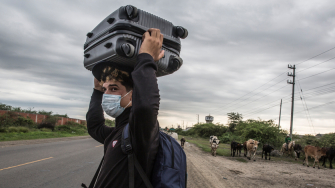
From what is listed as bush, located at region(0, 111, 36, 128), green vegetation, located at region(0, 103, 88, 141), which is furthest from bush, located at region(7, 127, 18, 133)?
bush, located at region(0, 111, 36, 128)

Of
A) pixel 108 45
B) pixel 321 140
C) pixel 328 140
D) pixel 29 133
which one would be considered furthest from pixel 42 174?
pixel 321 140

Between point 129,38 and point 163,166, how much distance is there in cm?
99

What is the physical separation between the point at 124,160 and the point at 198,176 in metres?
7.55

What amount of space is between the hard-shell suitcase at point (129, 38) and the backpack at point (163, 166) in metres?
0.64

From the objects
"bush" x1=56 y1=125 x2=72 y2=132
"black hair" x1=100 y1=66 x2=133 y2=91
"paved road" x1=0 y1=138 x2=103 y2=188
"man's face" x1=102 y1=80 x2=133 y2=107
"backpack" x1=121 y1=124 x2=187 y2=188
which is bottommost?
"bush" x1=56 y1=125 x2=72 y2=132

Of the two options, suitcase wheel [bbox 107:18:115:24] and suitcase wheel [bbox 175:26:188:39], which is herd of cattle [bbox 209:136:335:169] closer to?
suitcase wheel [bbox 175:26:188:39]

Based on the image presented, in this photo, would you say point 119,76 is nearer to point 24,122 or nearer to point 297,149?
point 297,149

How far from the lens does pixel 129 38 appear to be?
1.78 metres

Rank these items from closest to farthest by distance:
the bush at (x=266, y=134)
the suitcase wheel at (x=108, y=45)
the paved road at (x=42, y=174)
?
the suitcase wheel at (x=108, y=45) → the paved road at (x=42, y=174) → the bush at (x=266, y=134)

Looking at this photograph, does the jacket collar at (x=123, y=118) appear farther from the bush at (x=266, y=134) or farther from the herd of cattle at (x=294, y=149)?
the bush at (x=266, y=134)

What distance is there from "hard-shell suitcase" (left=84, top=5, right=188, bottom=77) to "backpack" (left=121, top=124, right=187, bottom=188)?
2.11 feet

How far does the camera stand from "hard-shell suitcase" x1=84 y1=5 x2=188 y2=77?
1.77 meters

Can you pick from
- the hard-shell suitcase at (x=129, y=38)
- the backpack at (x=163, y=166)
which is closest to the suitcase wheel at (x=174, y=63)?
the hard-shell suitcase at (x=129, y=38)

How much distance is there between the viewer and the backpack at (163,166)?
4.61 feet
